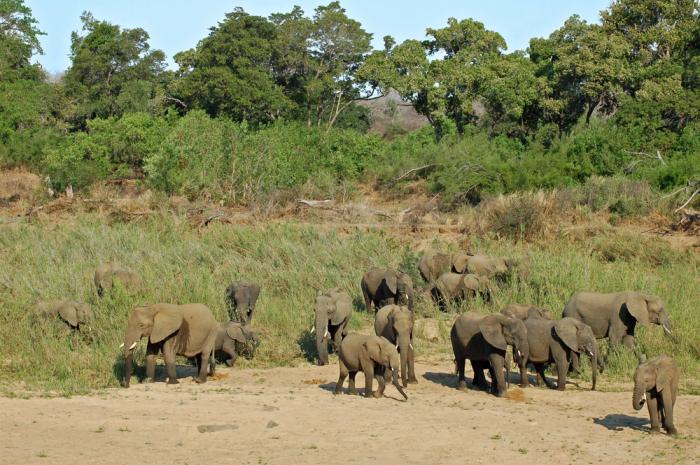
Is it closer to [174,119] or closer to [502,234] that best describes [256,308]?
[502,234]

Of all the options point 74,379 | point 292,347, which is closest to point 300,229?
point 292,347

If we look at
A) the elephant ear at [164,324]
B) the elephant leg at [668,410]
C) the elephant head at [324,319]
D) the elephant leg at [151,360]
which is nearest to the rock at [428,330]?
the elephant head at [324,319]

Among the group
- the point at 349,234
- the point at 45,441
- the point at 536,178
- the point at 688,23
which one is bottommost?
the point at 45,441

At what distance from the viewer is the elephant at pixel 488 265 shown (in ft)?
59.8

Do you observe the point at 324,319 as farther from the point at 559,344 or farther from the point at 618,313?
the point at 618,313

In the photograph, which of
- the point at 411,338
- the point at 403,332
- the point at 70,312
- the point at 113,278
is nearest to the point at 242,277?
the point at 113,278

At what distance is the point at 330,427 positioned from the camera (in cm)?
1066

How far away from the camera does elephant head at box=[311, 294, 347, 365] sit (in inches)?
566

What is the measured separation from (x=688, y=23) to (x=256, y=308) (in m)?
22.4

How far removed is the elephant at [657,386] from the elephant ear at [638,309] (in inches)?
143

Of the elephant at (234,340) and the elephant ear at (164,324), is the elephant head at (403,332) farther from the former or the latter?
the elephant ear at (164,324)

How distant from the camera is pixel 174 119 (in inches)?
1535

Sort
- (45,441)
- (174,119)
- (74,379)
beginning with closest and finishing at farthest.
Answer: (45,441) → (74,379) → (174,119)

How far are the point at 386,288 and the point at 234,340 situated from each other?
3517 millimetres
